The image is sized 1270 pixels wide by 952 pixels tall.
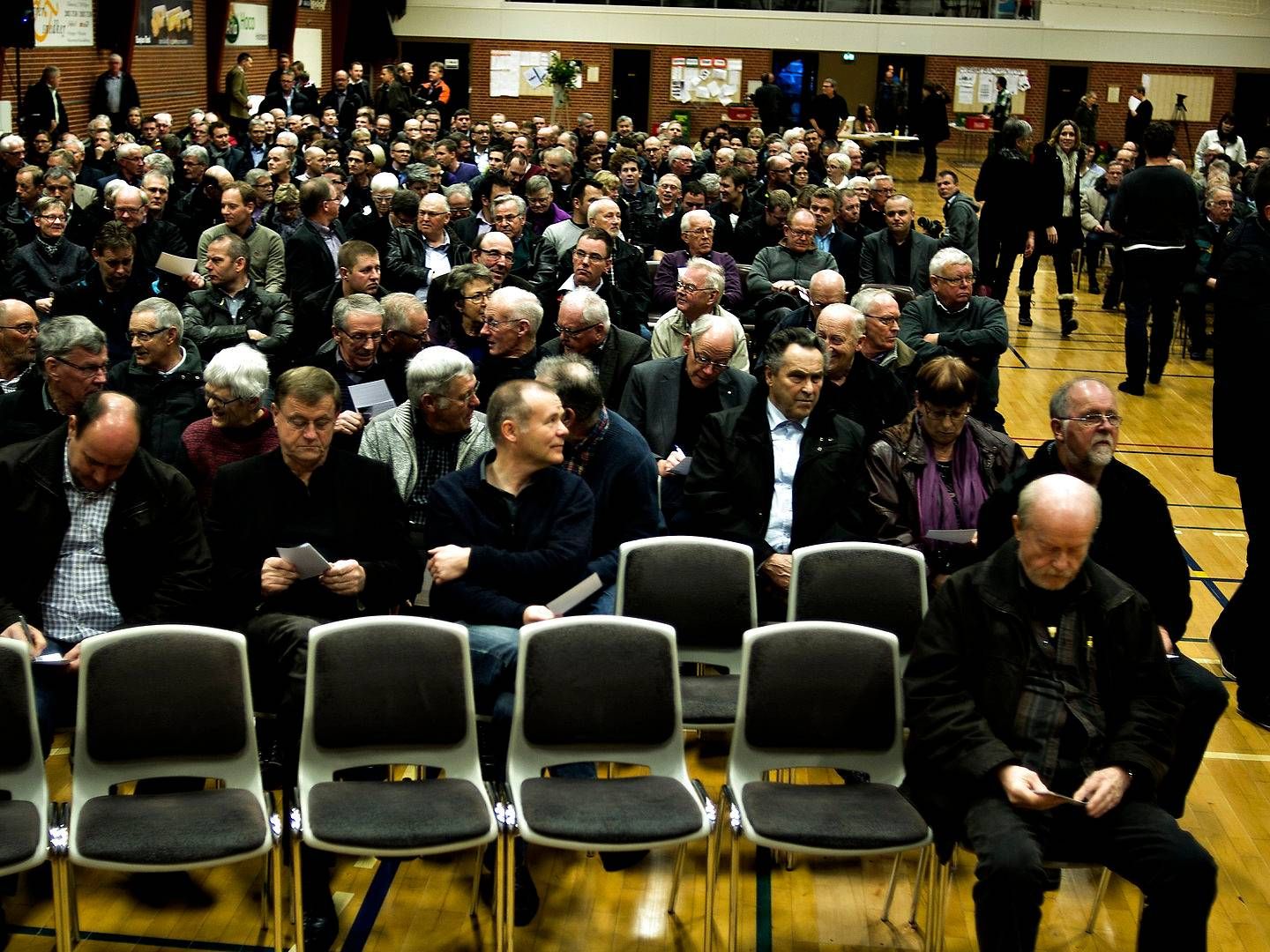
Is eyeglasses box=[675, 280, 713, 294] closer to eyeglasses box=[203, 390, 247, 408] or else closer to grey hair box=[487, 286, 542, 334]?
grey hair box=[487, 286, 542, 334]

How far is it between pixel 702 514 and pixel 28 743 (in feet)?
7.95

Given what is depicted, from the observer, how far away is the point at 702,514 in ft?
17.3

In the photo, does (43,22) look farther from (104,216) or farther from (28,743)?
(28,743)

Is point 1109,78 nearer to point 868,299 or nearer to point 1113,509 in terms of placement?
point 868,299

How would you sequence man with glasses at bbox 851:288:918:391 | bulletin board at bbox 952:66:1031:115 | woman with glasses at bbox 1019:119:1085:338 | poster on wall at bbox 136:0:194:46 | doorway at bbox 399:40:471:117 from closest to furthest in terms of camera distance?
1. man with glasses at bbox 851:288:918:391
2. woman with glasses at bbox 1019:119:1085:338
3. poster on wall at bbox 136:0:194:46
4. bulletin board at bbox 952:66:1031:115
5. doorway at bbox 399:40:471:117

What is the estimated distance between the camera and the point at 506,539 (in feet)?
14.8

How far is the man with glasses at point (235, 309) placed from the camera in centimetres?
714

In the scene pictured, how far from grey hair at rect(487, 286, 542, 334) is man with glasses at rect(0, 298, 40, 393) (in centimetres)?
Answer: 188

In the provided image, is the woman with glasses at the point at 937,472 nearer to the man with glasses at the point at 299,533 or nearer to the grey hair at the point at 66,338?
the man with glasses at the point at 299,533

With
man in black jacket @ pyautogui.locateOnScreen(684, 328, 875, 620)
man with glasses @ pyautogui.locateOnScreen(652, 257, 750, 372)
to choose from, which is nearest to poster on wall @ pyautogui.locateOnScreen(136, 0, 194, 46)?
man with glasses @ pyautogui.locateOnScreen(652, 257, 750, 372)

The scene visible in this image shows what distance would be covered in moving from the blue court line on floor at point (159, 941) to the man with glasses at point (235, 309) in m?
Result: 3.63

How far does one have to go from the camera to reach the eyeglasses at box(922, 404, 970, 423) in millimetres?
5102

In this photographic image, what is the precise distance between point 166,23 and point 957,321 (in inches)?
609

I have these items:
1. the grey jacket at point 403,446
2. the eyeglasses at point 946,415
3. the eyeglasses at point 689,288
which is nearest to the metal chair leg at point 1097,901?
the eyeglasses at point 946,415
